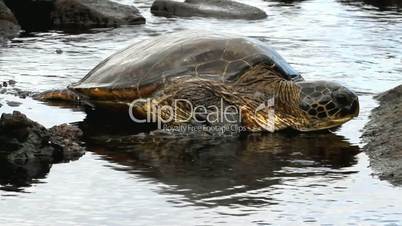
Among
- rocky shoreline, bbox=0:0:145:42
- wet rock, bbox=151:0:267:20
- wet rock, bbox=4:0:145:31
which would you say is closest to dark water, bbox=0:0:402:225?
rocky shoreline, bbox=0:0:145:42

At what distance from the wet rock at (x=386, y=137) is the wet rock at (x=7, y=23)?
6.87m

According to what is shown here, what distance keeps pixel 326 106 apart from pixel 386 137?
2.45 feet

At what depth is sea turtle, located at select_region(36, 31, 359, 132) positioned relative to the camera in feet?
29.7

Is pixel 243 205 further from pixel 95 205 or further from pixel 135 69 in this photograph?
pixel 135 69

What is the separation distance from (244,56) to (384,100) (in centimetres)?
162

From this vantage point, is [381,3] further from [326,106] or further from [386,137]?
[386,137]

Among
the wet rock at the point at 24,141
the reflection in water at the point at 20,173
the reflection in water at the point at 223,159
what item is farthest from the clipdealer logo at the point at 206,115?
the reflection in water at the point at 20,173

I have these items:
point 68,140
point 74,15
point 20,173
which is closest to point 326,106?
point 68,140

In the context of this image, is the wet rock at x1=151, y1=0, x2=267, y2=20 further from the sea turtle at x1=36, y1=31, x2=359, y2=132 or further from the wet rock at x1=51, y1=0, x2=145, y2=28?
the sea turtle at x1=36, y1=31, x2=359, y2=132

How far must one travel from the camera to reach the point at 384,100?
32.9 feet

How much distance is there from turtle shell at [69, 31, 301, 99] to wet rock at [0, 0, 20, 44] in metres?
5.84

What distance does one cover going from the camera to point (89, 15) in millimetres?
16750

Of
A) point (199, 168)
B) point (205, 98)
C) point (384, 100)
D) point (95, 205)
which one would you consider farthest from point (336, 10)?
point (95, 205)

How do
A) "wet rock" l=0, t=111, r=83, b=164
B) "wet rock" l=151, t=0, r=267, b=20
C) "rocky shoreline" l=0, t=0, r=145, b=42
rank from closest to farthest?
"wet rock" l=0, t=111, r=83, b=164 < "rocky shoreline" l=0, t=0, r=145, b=42 < "wet rock" l=151, t=0, r=267, b=20
